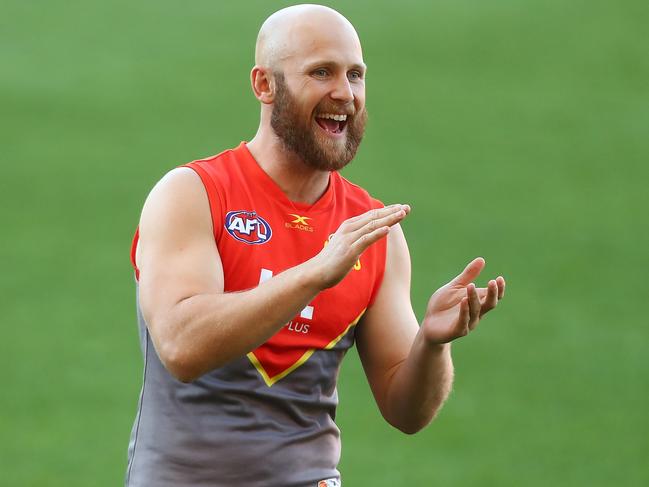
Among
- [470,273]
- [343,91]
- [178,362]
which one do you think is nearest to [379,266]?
[470,273]

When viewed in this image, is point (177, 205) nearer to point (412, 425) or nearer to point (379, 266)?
Answer: point (379, 266)

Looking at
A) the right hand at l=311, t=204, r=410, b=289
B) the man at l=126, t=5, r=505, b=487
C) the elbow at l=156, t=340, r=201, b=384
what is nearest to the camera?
the right hand at l=311, t=204, r=410, b=289

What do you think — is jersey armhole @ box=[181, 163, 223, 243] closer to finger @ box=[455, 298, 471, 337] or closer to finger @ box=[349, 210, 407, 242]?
finger @ box=[349, 210, 407, 242]

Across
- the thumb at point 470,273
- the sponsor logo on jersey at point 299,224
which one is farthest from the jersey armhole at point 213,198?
the thumb at point 470,273

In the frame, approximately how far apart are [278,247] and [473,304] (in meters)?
0.72

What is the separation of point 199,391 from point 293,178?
2.86 ft

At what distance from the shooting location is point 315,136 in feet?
15.4

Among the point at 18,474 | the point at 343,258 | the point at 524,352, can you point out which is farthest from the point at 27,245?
the point at 343,258

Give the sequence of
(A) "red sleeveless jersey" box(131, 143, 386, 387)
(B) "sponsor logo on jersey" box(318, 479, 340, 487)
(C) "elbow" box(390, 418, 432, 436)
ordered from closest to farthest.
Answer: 1. (A) "red sleeveless jersey" box(131, 143, 386, 387)
2. (B) "sponsor logo on jersey" box(318, 479, 340, 487)
3. (C) "elbow" box(390, 418, 432, 436)

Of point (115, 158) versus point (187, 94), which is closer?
point (115, 158)

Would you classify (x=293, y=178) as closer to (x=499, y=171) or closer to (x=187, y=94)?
(x=499, y=171)

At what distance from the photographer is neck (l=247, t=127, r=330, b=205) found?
483cm

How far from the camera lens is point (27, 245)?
14.9 metres

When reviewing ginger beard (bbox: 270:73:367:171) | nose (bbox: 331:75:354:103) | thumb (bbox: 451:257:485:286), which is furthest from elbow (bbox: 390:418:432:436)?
nose (bbox: 331:75:354:103)
